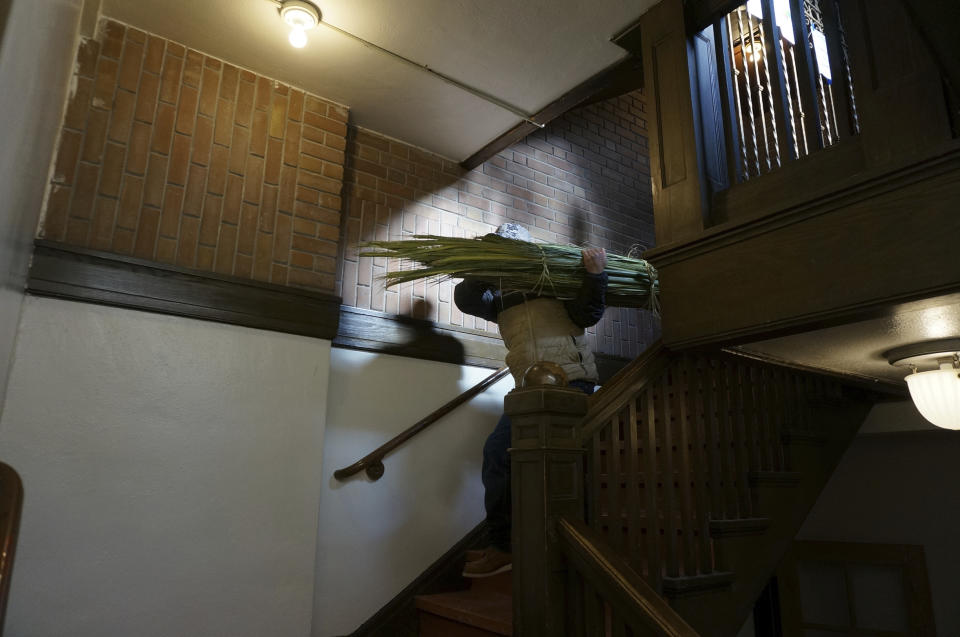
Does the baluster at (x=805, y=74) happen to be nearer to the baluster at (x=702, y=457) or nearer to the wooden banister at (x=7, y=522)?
the baluster at (x=702, y=457)

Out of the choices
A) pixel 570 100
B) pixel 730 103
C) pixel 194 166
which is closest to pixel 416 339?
pixel 194 166

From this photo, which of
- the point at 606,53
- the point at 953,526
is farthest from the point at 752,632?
the point at 606,53

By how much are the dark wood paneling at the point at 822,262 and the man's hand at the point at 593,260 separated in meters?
0.23

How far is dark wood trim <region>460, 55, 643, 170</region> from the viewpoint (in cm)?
256

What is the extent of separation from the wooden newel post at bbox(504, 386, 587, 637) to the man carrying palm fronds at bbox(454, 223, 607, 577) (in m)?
0.61

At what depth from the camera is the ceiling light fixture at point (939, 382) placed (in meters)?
1.94

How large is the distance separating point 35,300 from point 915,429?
374 cm

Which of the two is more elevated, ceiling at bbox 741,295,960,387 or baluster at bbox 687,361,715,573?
ceiling at bbox 741,295,960,387

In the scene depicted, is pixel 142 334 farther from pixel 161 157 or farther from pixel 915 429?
pixel 915 429

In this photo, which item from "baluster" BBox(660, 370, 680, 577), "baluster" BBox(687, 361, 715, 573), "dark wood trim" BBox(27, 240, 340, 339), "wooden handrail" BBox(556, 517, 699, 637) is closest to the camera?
"wooden handrail" BBox(556, 517, 699, 637)

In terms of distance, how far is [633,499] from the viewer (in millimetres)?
1733

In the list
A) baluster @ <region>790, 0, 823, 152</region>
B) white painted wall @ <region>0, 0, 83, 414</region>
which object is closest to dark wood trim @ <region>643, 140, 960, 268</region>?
baluster @ <region>790, 0, 823, 152</region>

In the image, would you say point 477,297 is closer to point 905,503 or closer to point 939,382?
point 939,382

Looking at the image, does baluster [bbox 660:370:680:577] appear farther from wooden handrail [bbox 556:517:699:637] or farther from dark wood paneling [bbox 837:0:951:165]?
dark wood paneling [bbox 837:0:951:165]
